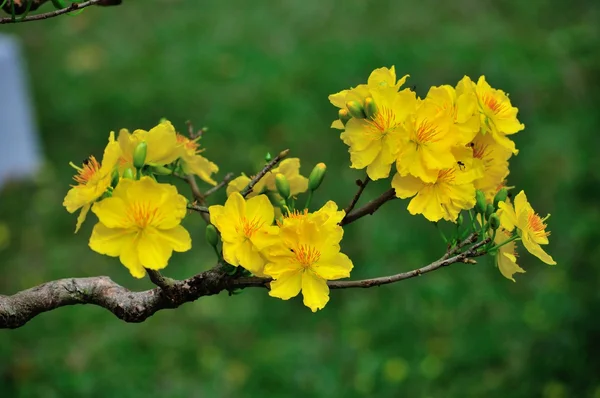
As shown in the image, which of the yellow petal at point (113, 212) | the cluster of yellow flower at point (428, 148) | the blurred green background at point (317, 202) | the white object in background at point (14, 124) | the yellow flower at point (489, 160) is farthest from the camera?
the white object in background at point (14, 124)

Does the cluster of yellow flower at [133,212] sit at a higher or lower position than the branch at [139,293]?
higher

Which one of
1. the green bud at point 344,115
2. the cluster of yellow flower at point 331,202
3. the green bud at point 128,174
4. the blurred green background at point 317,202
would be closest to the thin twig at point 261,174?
the cluster of yellow flower at point 331,202

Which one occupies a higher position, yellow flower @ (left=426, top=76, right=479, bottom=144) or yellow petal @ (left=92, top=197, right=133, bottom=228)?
yellow flower @ (left=426, top=76, right=479, bottom=144)

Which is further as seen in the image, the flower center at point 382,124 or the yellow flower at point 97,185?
the flower center at point 382,124

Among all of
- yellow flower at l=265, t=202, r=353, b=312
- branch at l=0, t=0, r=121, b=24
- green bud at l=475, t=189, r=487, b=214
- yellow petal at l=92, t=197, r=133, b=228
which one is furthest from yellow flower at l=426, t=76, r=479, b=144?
branch at l=0, t=0, r=121, b=24

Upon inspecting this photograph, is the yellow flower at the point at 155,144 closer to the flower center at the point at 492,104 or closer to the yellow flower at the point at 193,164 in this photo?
the yellow flower at the point at 193,164

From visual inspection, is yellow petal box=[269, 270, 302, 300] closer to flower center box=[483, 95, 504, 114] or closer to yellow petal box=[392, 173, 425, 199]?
yellow petal box=[392, 173, 425, 199]

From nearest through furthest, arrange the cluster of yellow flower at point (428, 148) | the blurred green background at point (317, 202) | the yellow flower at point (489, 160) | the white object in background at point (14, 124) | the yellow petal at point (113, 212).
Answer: the yellow petal at point (113, 212)
the cluster of yellow flower at point (428, 148)
the yellow flower at point (489, 160)
the blurred green background at point (317, 202)
the white object in background at point (14, 124)

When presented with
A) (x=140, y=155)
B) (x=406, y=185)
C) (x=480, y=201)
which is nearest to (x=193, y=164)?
(x=140, y=155)
